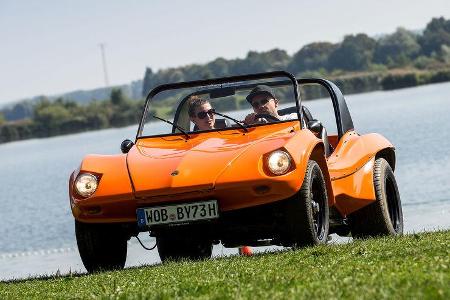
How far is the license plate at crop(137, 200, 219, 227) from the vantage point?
10.9 m

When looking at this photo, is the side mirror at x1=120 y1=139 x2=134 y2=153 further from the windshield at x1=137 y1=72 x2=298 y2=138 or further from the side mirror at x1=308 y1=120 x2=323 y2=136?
the side mirror at x1=308 y1=120 x2=323 y2=136

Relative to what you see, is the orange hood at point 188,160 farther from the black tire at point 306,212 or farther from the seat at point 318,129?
the black tire at point 306,212

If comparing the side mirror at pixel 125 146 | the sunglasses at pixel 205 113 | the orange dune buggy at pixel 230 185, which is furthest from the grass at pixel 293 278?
the sunglasses at pixel 205 113

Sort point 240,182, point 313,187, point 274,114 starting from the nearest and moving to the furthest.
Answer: point 240,182
point 313,187
point 274,114

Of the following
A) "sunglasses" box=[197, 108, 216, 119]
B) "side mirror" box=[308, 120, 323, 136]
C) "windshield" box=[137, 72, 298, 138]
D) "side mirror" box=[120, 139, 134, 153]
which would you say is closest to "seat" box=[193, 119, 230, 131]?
"windshield" box=[137, 72, 298, 138]

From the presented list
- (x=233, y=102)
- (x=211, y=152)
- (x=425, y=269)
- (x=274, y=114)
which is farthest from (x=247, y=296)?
(x=233, y=102)

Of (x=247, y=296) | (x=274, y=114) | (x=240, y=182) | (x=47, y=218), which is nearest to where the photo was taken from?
(x=247, y=296)

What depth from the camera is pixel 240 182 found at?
428 inches

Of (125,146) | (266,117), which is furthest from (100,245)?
(266,117)

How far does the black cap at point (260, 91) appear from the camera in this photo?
13.0 metres

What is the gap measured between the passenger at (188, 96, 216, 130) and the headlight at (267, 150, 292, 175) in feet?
7.03

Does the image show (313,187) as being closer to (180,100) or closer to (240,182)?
(240,182)

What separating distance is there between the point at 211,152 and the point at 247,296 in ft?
13.8

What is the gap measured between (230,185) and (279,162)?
538mm
